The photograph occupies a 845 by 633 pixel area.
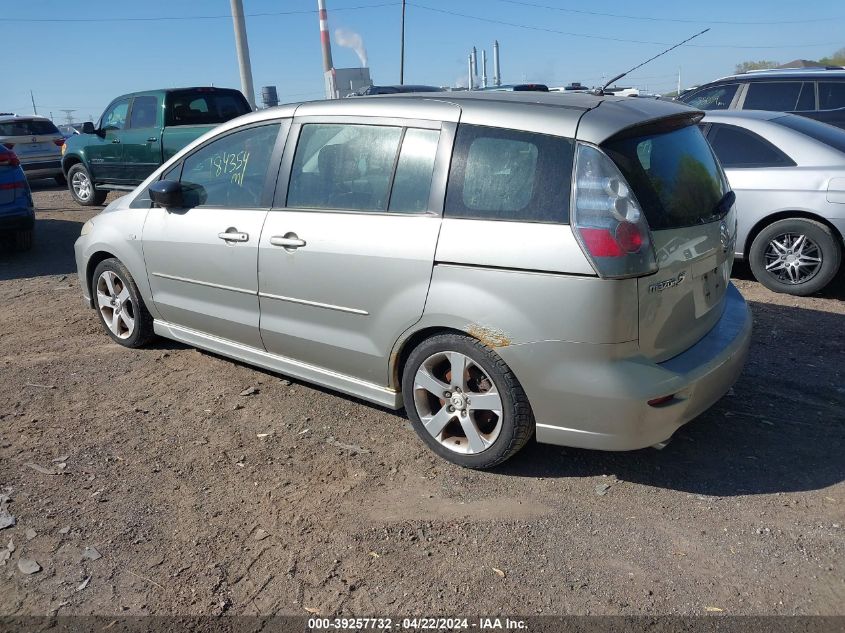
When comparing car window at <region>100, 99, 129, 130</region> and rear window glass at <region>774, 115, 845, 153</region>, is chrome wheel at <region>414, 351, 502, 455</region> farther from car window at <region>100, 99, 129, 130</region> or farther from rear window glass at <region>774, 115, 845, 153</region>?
car window at <region>100, 99, 129, 130</region>

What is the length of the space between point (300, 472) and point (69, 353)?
2.76 m

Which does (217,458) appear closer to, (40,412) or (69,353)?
(40,412)

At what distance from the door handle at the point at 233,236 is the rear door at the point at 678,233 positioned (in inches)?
84.4

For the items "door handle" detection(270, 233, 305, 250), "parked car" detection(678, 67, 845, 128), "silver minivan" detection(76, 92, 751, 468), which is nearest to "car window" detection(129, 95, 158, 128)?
"silver minivan" detection(76, 92, 751, 468)

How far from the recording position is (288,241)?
3885mm

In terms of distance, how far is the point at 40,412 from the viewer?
14.4 ft

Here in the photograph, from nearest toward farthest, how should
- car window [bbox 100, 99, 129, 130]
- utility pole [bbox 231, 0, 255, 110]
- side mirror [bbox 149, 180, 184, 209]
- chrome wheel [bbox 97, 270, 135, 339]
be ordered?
side mirror [bbox 149, 180, 184, 209] → chrome wheel [bbox 97, 270, 135, 339] → car window [bbox 100, 99, 129, 130] → utility pole [bbox 231, 0, 255, 110]

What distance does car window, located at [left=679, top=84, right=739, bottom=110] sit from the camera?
909 cm

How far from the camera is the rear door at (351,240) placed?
344 centimetres

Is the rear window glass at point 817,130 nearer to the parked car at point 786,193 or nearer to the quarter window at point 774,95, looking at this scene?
the parked car at point 786,193

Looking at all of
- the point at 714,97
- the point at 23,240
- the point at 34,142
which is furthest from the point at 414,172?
the point at 34,142

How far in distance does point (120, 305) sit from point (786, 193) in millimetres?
5561

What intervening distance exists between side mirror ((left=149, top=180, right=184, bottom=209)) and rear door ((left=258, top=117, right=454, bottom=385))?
2.77 feet

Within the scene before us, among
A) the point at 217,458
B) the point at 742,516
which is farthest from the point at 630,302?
the point at 217,458
